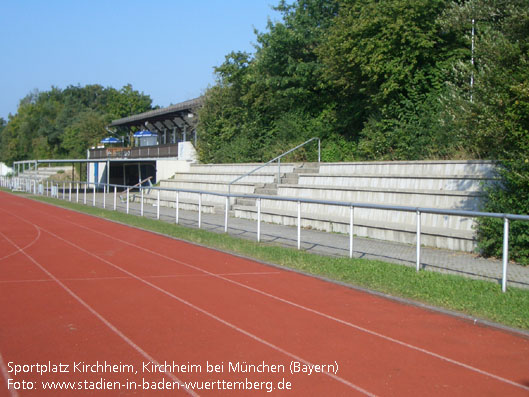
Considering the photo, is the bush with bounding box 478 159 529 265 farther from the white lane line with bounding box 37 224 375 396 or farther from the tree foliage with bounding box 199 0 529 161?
the white lane line with bounding box 37 224 375 396

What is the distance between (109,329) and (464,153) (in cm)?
1438

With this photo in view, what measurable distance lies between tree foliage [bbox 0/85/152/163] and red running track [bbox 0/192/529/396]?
2418 inches

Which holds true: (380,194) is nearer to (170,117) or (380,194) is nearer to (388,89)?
(388,89)

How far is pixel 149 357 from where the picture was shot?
586cm

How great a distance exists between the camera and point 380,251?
13.3 m

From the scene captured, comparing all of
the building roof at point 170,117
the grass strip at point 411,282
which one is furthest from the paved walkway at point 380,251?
the building roof at point 170,117

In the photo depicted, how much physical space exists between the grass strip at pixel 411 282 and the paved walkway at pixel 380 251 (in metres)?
0.68

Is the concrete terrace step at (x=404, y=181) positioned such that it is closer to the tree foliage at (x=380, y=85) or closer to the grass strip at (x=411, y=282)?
the tree foliage at (x=380, y=85)

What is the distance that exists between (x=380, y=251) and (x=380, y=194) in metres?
4.28

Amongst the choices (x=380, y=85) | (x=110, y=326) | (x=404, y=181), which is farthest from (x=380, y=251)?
(x=380, y=85)

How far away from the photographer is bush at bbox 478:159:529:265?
1106 centimetres

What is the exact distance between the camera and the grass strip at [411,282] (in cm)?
772

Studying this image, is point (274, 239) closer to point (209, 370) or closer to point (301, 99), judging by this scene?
point (209, 370)

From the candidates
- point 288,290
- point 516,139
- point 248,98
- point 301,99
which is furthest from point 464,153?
point 248,98
